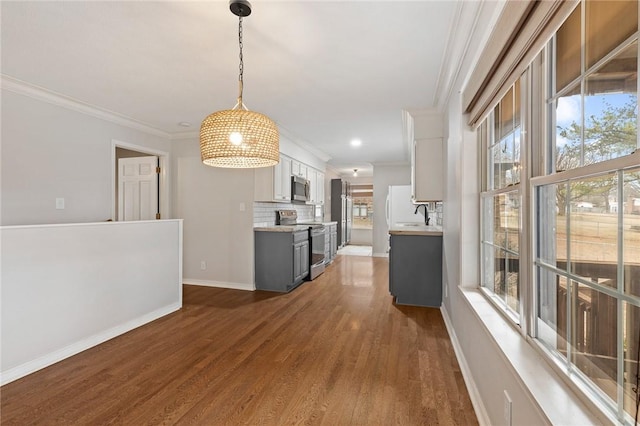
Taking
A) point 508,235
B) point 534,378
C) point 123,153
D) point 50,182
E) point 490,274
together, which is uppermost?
point 123,153

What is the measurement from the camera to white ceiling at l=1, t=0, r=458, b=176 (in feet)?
6.31

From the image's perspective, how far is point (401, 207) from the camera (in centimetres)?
691

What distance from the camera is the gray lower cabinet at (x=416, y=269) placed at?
3707 mm

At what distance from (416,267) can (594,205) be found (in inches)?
117

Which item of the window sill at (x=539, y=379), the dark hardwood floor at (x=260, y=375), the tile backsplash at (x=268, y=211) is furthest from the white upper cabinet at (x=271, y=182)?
the window sill at (x=539, y=379)

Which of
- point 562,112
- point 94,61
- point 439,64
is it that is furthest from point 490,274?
point 94,61

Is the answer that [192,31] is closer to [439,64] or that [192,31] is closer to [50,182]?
[439,64]

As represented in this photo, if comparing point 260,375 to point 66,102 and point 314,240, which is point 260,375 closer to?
point 314,240

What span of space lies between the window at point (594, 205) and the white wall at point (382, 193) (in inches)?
256

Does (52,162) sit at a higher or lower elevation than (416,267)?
higher

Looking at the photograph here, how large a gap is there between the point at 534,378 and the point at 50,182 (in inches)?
170

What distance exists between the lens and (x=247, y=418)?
177 centimetres

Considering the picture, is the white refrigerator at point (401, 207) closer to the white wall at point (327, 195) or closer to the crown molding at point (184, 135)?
the white wall at point (327, 195)

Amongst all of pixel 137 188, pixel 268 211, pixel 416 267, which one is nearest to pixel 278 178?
pixel 268 211
